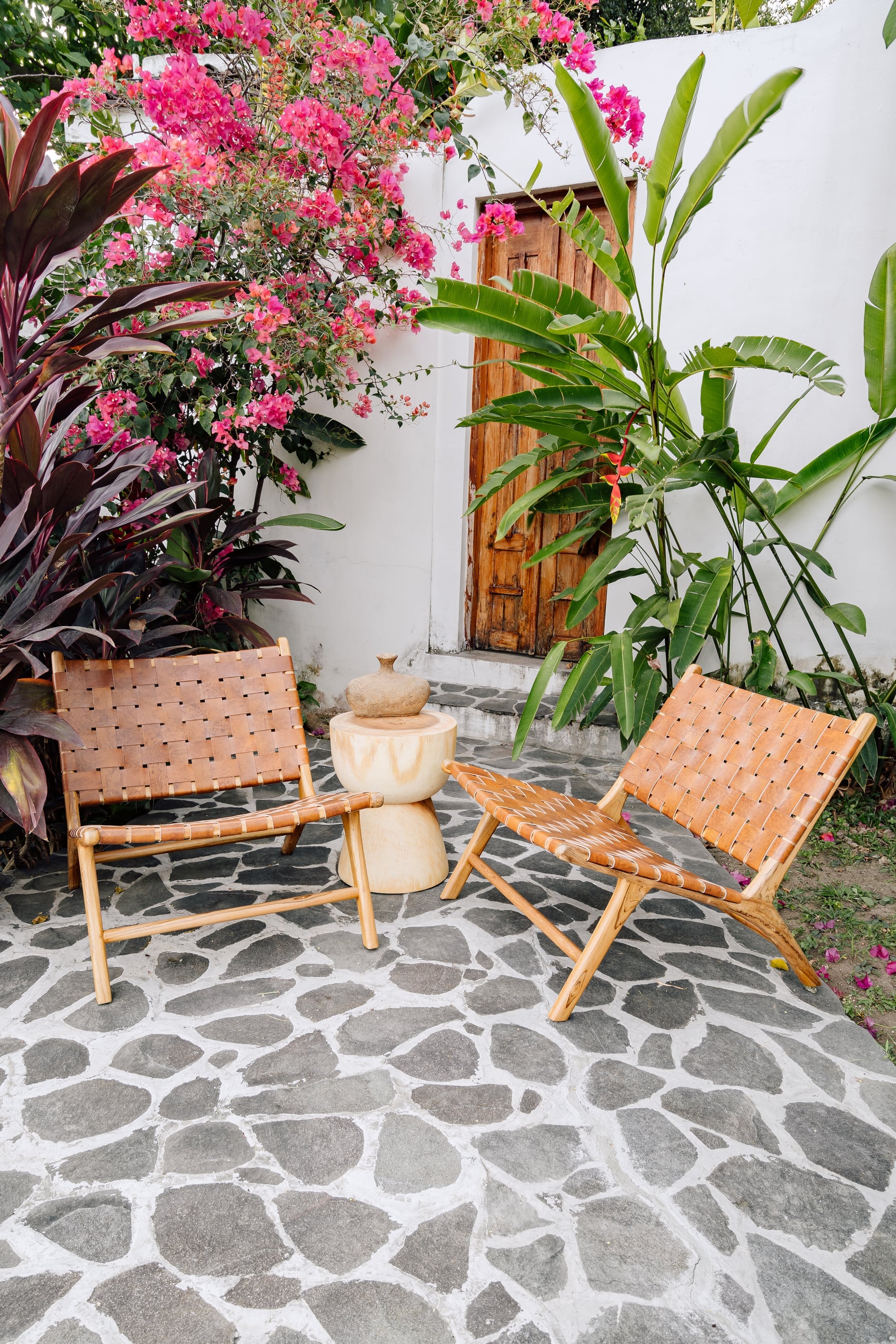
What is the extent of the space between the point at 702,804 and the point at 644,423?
1.86 meters

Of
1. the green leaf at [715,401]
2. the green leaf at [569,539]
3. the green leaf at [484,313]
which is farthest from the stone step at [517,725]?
the green leaf at [484,313]

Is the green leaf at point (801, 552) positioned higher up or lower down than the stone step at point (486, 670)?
higher up

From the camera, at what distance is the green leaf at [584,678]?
129 inches

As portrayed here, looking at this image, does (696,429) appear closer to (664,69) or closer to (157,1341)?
(664,69)

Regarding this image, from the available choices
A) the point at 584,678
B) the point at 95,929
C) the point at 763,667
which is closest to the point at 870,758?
the point at 763,667

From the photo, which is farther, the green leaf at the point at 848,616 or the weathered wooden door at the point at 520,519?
the weathered wooden door at the point at 520,519

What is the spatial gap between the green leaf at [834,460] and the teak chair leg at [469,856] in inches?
69.8

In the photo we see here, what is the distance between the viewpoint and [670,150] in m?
2.54

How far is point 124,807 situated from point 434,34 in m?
3.76

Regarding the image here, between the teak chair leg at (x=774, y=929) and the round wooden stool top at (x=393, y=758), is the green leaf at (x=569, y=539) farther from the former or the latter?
the teak chair leg at (x=774, y=929)

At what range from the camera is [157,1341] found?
1285 millimetres

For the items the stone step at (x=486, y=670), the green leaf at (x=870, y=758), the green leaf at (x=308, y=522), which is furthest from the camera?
the stone step at (x=486, y=670)

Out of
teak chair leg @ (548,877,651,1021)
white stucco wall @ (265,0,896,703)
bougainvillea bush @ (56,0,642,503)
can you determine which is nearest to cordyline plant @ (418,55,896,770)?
white stucco wall @ (265,0,896,703)

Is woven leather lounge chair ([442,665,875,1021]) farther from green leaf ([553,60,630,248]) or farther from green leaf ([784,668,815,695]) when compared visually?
green leaf ([553,60,630,248])
